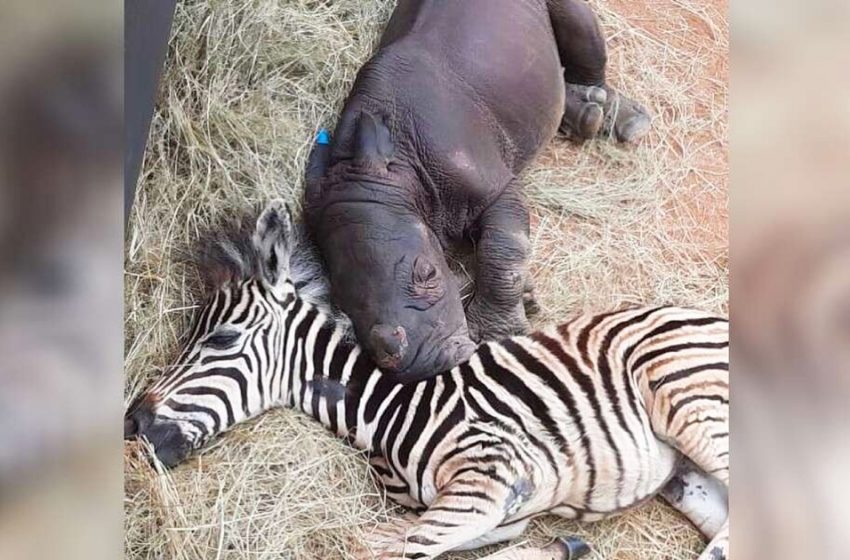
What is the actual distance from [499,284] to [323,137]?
44cm

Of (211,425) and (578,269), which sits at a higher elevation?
(578,269)

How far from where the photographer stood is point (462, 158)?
173 cm

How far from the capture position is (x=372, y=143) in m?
1.71

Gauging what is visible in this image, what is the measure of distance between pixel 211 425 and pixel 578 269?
2.42ft

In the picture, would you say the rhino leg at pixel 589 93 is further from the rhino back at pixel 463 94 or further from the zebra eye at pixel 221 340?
the zebra eye at pixel 221 340

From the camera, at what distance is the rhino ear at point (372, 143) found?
1.71 metres

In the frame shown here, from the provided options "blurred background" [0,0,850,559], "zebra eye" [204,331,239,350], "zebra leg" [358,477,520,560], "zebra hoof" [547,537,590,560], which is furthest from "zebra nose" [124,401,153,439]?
"blurred background" [0,0,850,559]

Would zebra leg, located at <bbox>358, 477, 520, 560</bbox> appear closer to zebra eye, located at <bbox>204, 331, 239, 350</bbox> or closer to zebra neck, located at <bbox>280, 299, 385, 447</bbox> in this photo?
zebra neck, located at <bbox>280, 299, 385, 447</bbox>

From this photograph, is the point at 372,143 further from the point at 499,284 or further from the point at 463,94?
the point at 499,284
